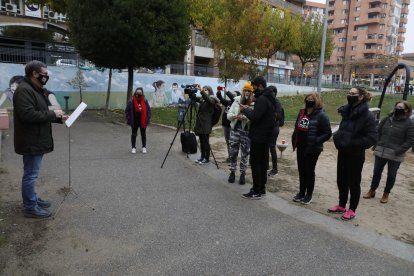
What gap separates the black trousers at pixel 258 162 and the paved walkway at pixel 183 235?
0.90 ft

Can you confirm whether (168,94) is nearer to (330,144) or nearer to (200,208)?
(330,144)

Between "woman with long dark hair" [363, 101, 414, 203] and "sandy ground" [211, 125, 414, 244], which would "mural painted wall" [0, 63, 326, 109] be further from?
"woman with long dark hair" [363, 101, 414, 203]

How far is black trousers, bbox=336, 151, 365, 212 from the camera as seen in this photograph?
4648 millimetres

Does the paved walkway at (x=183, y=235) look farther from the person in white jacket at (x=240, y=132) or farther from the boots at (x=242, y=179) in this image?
the person in white jacket at (x=240, y=132)

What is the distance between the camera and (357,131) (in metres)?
4.54

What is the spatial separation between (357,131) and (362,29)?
276 feet

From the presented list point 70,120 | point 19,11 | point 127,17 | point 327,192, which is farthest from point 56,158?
point 19,11

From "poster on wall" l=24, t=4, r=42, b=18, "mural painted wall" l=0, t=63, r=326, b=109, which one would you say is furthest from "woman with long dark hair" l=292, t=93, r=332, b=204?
"poster on wall" l=24, t=4, r=42, b=18

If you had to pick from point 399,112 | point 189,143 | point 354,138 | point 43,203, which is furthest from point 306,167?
point 43,203

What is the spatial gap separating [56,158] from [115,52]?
5.99 metres

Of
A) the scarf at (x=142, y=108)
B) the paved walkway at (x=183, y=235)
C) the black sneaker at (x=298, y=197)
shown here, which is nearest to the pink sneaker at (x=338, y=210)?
the paved walkway at (x=183, y=235)

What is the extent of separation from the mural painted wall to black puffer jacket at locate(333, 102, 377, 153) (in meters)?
11.5

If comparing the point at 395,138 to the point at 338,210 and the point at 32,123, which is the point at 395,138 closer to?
the point at 338,210

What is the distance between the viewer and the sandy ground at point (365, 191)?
474cm
